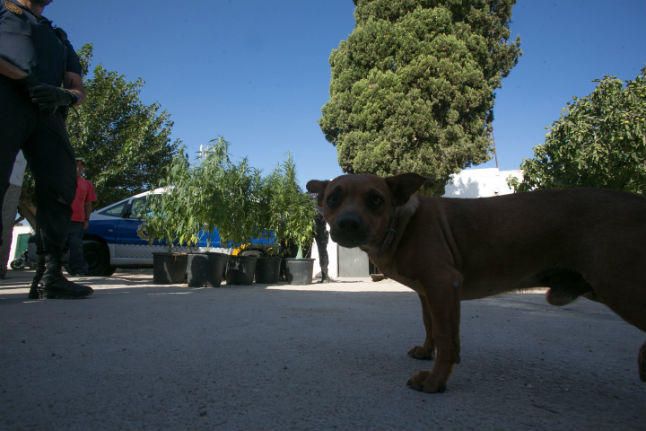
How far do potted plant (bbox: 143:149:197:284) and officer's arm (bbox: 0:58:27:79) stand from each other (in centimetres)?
415

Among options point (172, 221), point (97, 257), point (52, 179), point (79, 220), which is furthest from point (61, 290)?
point (97, 257)

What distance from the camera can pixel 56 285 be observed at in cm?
422

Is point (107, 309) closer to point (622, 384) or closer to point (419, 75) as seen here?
point (622, 384)

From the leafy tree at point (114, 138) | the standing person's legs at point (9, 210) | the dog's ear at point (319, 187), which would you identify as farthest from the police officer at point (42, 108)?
the leafy tree at point (114, 138)

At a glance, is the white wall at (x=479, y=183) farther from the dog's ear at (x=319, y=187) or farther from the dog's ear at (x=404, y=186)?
the dog's ear at (x=404, y=186)

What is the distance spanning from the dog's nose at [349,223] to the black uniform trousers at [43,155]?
2.74 meters

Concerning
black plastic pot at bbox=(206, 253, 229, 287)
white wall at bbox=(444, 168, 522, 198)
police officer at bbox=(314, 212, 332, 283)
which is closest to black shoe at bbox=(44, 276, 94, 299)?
black plastic pot at bbox=(206, 253, 229, 287)

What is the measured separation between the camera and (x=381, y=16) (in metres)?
16.3

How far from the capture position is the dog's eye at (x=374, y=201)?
6.95 feet

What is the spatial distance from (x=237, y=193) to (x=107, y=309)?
448 cm

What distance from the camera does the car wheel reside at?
9898 mm

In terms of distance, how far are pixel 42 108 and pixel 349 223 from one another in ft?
9.25

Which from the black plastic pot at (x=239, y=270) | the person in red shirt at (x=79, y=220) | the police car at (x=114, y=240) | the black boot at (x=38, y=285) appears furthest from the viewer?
the police car at (x=114, y=240)

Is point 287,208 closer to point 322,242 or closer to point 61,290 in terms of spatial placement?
point 322,242
